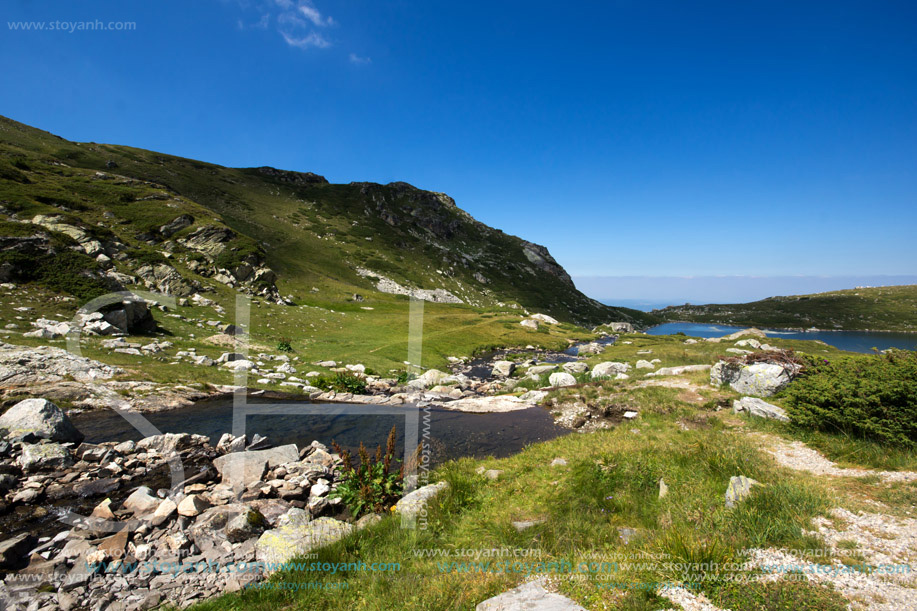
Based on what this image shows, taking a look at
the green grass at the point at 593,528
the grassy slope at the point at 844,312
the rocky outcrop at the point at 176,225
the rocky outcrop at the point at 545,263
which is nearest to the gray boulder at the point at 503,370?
the green grass at the point at 593,528

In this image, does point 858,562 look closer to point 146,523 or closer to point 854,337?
point 146,523

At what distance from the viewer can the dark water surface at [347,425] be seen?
14.4 m

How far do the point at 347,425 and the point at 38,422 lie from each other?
10.8 metres

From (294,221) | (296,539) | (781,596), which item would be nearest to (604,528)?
(781,596)

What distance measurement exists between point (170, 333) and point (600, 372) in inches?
1402

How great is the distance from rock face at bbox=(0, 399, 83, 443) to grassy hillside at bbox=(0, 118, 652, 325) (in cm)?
3377

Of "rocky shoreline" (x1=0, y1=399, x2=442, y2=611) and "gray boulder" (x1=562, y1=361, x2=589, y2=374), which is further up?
"rocky shoreline" (x1=0, y1=399, x2=442, y2=611)

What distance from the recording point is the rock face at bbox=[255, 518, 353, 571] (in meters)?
6.96

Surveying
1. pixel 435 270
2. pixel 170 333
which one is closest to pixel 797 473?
pixel 170 333

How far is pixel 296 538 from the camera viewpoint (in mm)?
7402

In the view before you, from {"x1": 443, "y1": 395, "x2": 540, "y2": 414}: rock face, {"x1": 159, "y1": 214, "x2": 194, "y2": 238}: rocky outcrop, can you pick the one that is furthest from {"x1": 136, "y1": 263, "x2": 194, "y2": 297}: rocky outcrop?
{"x1": 443, "y1": 395, "x2": 540, "y2": 414}: rock face

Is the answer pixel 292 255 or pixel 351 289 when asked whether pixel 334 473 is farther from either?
pixel 292 255

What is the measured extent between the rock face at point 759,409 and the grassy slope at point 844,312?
198 metres

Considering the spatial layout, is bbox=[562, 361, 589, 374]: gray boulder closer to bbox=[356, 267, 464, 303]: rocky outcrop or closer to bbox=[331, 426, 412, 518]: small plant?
bbox=[331, 426, 412, 518]: small plant
